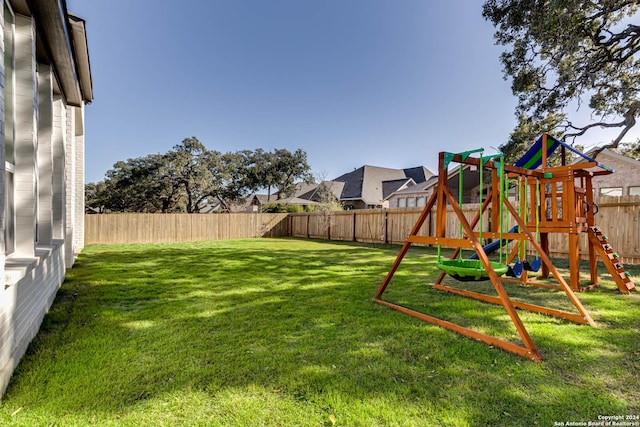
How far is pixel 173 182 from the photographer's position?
2514 centimetres

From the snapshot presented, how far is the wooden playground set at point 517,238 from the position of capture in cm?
313

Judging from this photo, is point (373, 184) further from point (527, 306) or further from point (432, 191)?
point (527, 306)

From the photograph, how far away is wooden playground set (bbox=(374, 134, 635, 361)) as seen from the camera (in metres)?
3.13

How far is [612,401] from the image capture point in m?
1.87

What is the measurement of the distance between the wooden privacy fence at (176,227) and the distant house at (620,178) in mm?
15552

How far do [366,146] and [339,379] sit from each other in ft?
79.1

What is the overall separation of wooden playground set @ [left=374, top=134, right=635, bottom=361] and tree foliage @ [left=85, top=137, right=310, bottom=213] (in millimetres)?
24144

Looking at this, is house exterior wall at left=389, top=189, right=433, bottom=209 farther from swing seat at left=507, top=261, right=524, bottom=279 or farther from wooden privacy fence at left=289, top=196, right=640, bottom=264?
swing seat at left=507, top=261, right=524, bottom=279

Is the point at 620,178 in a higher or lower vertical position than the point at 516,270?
higher

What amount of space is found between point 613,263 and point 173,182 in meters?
26.7

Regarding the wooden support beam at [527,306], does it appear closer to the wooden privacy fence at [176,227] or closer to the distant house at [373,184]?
the wooden privacy fence at [176,227]

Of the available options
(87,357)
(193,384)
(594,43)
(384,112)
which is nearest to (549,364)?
(193,384)

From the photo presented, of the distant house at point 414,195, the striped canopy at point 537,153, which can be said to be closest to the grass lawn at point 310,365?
the striped canopy at point 537,153

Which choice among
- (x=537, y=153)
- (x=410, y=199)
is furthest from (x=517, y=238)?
(x=410, y=199)
